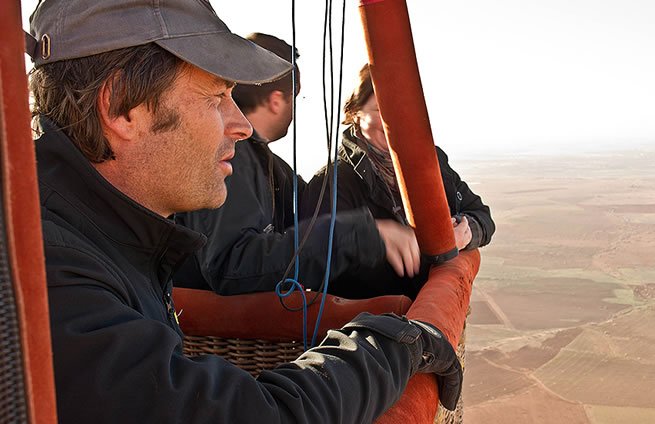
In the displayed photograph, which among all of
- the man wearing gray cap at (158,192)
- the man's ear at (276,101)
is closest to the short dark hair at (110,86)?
the man wearing gray cap at (158,192)

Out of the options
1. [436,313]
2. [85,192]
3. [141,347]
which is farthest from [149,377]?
[436,313]

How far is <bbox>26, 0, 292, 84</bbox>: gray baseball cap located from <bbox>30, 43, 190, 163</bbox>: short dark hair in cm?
3

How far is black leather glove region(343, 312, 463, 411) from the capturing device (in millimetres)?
1033

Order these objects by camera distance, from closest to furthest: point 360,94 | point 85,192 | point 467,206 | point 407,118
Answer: point 85,192
point 407,118
point 360,94
point 467,206

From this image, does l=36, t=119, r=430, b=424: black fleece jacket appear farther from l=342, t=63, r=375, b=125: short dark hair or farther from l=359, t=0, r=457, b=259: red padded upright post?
l=342, t=63, r=375, b=125: short dark hair

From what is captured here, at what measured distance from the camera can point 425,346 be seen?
1.10 meters

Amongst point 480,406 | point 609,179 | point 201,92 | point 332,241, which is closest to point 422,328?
point 201,92

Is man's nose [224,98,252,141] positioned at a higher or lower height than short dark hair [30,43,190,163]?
lower

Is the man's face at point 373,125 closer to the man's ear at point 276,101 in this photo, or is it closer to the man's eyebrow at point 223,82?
the man's ear at point 276,101

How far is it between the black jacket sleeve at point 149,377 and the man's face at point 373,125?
158 centimetres

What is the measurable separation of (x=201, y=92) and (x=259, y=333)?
90 cm

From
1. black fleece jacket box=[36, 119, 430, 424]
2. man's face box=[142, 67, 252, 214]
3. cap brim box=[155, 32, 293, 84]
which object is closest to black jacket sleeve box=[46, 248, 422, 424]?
black fleece jacket box=[36, 119, 430, 424]

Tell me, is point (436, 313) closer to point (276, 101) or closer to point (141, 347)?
point (141, 347)

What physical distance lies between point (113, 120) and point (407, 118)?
80 centimetres
